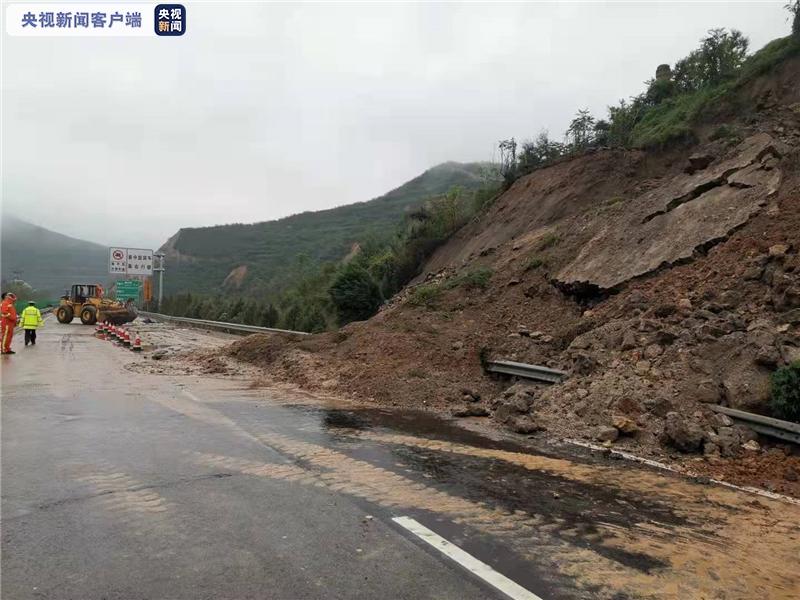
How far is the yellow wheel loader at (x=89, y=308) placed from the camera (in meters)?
35.4

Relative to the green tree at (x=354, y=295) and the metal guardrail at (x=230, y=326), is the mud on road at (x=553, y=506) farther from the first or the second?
the metal guardrail at (x=230, y=326)

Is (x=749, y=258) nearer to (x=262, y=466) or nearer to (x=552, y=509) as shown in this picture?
(x=552, y=509)

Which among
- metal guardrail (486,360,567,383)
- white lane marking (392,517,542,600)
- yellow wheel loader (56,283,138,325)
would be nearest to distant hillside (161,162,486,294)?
yellow wheel loader (56,283,138,325)

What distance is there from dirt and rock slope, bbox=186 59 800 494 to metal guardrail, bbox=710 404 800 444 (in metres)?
0.13

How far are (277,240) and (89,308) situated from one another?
230ft

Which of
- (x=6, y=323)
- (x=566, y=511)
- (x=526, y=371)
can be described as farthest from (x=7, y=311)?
(x=566, y=511)

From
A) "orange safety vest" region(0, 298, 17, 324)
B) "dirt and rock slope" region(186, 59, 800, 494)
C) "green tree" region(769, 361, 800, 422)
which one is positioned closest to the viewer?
"green tree" region(769, 361, 800, 422)

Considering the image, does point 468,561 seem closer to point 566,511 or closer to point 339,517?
point 339,517

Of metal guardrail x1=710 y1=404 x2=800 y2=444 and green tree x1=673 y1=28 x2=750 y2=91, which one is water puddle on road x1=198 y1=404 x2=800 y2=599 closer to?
metal guardrail x1=710 y1=404 x2=800 y2=444

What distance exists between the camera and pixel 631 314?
1096cm

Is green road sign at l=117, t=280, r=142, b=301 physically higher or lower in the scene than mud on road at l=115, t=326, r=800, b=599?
higher

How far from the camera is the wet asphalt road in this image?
12.1 feet

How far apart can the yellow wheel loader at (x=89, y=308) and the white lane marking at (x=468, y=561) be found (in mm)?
35453

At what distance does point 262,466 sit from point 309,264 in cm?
6399
